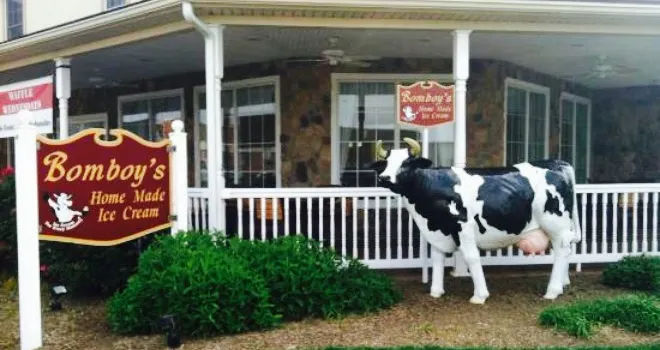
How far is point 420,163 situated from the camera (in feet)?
19.0

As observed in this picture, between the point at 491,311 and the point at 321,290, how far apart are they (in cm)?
162

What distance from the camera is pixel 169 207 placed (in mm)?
5648

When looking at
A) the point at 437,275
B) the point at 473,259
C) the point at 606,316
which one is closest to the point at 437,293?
the point at 437,275

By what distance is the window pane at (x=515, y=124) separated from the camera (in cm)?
977

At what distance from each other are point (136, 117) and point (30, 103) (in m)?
3.84

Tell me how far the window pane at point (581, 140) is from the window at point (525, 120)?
2191 millimetres

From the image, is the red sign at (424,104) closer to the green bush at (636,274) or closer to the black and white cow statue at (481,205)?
the black and white cow statue at (481,205)

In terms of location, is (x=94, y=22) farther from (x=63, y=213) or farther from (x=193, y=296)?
(x=193, y=296)

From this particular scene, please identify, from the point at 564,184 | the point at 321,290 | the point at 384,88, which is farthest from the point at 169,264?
the point at 384,88

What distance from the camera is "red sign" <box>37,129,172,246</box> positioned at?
4.83 meters

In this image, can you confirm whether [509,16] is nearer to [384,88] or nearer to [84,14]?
[384,88]

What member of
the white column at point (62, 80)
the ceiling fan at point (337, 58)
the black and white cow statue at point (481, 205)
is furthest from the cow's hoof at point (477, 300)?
the white column at point (62, 80)

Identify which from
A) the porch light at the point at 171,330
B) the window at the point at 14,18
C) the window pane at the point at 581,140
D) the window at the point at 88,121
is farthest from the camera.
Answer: the window pane at the point at 581,140

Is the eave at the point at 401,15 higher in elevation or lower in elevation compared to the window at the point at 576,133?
higher
